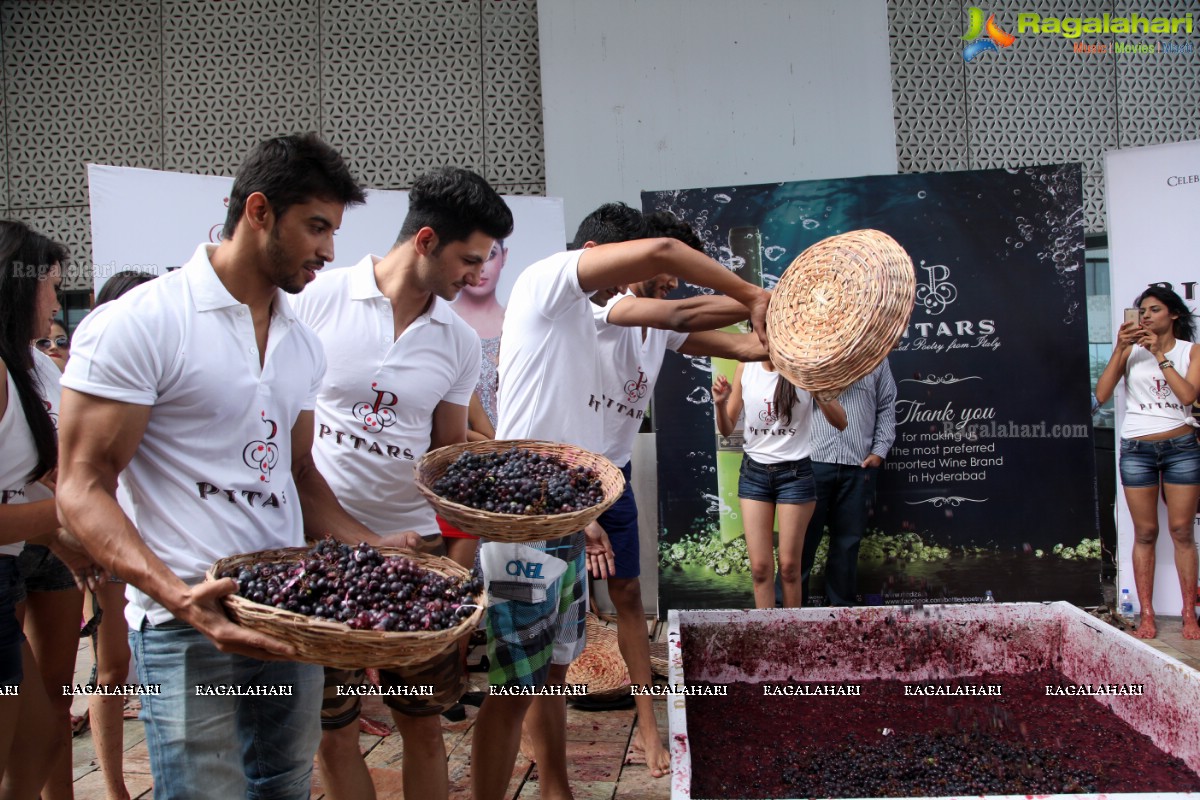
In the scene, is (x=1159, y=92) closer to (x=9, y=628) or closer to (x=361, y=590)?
(x=361, y=590)

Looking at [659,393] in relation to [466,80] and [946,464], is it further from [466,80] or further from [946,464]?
[466,80]

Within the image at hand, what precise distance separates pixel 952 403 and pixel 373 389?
12.4 feet

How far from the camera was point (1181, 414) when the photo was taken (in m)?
4.70

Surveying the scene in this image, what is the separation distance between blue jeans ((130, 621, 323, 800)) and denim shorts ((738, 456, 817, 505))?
9.98 feet

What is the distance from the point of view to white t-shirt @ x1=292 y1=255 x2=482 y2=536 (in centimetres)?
243

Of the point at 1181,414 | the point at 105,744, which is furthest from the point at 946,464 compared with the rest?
the point at 105,744

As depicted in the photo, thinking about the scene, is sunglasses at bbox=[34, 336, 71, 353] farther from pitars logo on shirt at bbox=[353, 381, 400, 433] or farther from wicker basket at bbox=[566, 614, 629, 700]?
wicker basket at bbox=[566, 614, 629, 700]

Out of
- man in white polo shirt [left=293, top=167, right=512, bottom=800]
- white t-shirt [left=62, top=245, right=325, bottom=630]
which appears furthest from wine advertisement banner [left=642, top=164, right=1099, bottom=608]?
white t-shirt [left=62, top=245, right=325, bottom=630]

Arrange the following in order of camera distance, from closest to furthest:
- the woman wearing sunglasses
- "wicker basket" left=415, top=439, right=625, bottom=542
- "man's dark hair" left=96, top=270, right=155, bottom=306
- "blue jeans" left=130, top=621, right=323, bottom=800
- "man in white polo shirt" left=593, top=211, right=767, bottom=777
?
"blue jeans" left=130, top=621, right=323, bottom=800 < "wicker basket" left=415, top=439, right=625, bottom=542 < "man in white polo shirt" left=593, top=211, right=767, bottom=777 < "man's dark hair" left=96, top=270, right=155, bottom=306 < the woman wearing sunglasses

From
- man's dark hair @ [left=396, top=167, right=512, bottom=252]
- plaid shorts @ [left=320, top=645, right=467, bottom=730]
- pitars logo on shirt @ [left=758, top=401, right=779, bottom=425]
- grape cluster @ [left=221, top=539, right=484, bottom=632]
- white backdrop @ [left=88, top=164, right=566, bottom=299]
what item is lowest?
plaid shorts @ [left=320, top=645, right=467, bottom=730]

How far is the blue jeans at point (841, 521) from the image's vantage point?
15.7 ft

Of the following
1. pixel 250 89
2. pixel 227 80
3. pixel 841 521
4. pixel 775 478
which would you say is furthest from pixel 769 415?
pixel 227 80

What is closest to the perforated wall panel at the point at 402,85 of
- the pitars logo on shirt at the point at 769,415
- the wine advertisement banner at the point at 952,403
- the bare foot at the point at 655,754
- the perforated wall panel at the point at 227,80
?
the perforated wall panel at the point at 227,80

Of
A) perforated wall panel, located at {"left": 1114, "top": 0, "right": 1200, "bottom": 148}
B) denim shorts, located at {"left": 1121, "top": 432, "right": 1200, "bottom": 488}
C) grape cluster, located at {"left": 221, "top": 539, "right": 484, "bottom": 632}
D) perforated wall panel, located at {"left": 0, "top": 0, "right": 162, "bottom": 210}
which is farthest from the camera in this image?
perforated wall panel, located at {"left": 0, "top": 0, "right": 162, "bottom": 210}
